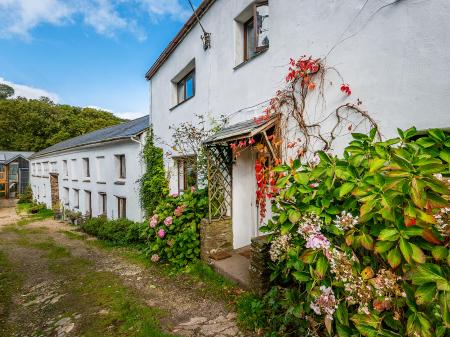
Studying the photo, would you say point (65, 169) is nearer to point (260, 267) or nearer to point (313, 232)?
point (260, 267)

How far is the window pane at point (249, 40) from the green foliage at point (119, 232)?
23.2 feet

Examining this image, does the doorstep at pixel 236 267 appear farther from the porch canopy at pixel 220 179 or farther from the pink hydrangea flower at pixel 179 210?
the pink hydrangea flower at pixel 179 210

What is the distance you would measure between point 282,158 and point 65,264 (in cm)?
806

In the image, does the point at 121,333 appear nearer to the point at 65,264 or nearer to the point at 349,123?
the point at 349,123

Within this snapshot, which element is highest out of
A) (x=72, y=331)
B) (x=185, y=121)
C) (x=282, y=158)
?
(x=185, y=121)

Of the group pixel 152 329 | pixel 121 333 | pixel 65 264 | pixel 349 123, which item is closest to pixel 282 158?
pixel 349 123

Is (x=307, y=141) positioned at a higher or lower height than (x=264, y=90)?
lower

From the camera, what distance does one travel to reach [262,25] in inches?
208

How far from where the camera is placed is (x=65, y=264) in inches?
322

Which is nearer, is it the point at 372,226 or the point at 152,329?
the point at 372,226

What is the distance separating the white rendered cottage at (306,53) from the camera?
9.05 feet

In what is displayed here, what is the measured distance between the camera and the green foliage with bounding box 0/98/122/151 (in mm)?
40500

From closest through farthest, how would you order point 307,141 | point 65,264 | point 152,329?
1. point 152,329
2. point 307,141
3. point 65,264

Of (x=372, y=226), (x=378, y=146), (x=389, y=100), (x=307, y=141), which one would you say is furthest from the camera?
(x=307, y=141)
